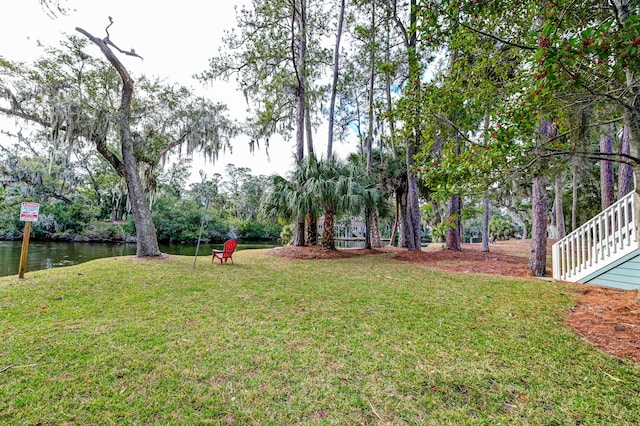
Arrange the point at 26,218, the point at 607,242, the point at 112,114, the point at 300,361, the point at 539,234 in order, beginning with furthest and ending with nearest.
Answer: the point at 112,114 → the point at 539,234 → the point at 26,218 → the point at 607,242 → the point at 300,361

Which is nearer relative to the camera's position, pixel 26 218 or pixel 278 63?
pixel 26 218

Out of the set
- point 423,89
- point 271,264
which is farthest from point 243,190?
point 423,89

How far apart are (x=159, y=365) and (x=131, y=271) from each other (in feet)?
15.9

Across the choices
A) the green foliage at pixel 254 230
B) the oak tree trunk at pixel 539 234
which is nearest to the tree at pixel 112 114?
the oak tree trunk at pixel 539 234

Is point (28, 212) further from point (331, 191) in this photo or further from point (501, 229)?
point (501, 229)

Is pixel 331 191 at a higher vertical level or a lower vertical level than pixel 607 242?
higher

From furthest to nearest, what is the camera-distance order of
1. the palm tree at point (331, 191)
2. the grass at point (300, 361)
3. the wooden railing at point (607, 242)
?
the palm tree at point (331, 191), the wooden railing at point (607, 242), the grass at point (300, 361)

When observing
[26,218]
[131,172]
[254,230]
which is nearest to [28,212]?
[26,218]

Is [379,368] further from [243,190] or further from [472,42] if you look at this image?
[243,190]

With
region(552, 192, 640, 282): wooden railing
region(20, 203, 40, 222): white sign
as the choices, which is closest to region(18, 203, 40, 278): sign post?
region(20, 203, 40, 222): white sign

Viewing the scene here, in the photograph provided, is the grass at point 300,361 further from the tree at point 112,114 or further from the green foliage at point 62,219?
the green foliage at point 62,219

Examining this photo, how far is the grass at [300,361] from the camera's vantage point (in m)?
1.78

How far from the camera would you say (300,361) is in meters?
2.39

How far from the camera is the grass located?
5.85 ft
